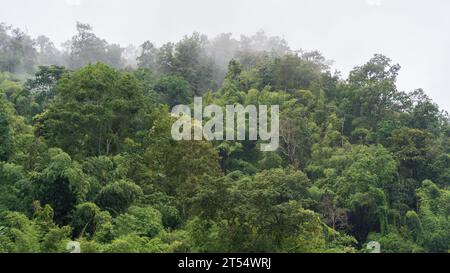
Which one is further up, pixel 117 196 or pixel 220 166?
pixel 220 166

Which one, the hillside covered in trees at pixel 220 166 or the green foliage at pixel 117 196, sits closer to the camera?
the hillside covered in trees at pixel 220 166

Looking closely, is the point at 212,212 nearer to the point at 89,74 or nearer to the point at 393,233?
the point at 89,74

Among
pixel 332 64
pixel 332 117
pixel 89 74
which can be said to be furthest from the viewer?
pixel 332 64

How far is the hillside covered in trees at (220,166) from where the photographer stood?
930 centimetres

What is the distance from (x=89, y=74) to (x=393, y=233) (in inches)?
324

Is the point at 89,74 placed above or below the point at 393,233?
above

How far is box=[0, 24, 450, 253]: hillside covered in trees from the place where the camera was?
9.30 metres

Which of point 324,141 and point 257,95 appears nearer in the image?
point 324,141

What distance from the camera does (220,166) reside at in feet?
47.7

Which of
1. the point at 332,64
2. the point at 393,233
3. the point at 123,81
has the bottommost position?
the point at 393,233

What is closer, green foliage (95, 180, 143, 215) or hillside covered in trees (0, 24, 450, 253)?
hillside covered in trees (0, 24, 450, 253)

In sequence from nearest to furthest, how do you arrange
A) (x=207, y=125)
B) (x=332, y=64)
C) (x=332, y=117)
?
(x=207, y=125) < (x=332, y=117) < (x=332, y=64)

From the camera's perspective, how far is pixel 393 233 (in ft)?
48.1
